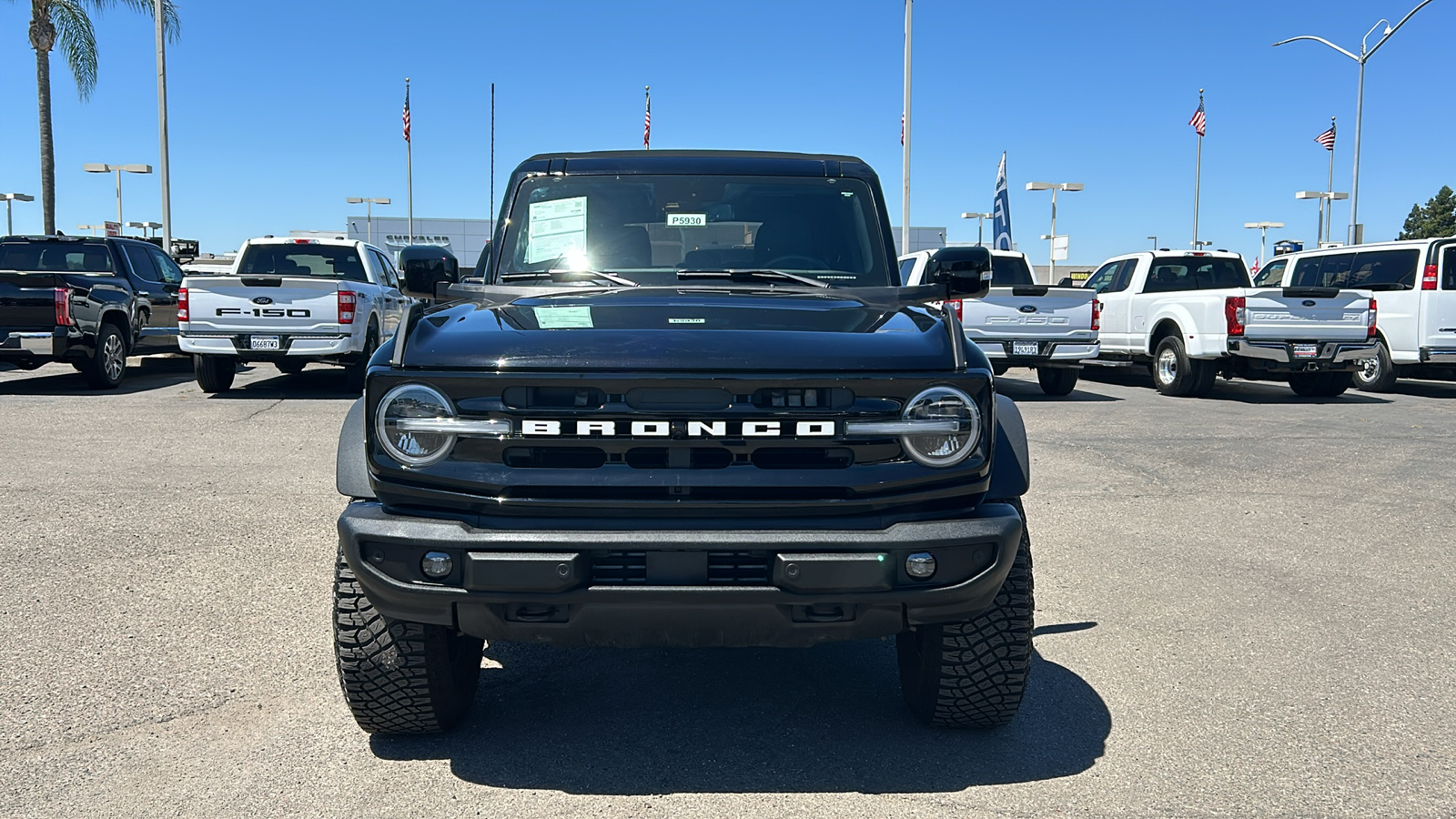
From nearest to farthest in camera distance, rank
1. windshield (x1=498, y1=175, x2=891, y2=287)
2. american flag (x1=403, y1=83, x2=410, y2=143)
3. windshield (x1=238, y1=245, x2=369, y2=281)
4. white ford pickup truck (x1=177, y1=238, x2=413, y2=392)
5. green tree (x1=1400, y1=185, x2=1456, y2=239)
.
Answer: windshield (x1=498, y1=175, x2=891, y2=287), white ford pickup truck (x1=177, y1=238, x2=413, y2=392), windshield (x1=238, y1=245, x2=369, y2=281), american flag (x1=403, y1=83, x2=410, y2=143), green tree (x1=1400, y1=185, x2=1456, y2=239)

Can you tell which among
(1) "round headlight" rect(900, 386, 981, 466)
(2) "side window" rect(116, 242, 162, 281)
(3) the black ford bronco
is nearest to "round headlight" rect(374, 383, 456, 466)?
(3) the black ford bronco

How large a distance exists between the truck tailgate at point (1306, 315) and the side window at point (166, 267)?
535 inches

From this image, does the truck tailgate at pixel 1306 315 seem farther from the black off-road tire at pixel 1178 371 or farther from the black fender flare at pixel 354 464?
the black fender flare at pixel 354 464

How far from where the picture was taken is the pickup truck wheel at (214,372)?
13.4 meters

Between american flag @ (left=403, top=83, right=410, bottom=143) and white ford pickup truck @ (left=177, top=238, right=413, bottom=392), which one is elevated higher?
american flag @ (left=403, top=83, right=410, bottom=143)

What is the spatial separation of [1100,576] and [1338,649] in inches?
49.7

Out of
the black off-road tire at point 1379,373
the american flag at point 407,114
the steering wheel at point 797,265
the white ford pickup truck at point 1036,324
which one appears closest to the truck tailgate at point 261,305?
the white ford pickup truck at point 1036,324

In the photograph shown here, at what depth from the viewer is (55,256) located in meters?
14.6

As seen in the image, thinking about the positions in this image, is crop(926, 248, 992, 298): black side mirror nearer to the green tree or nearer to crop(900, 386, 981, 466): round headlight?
crop(900, 386, 981, 466): round headlight

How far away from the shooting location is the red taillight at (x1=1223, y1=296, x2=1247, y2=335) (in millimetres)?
13773

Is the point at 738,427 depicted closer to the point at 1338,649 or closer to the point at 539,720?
the point at 539,720

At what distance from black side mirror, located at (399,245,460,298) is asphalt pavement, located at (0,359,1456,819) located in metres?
1.37

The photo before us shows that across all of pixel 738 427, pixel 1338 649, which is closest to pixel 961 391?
pixel 738 427

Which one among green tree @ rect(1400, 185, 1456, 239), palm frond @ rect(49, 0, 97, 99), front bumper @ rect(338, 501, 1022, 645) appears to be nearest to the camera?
front bumper @ rect(338, 501, 1022, 645)
